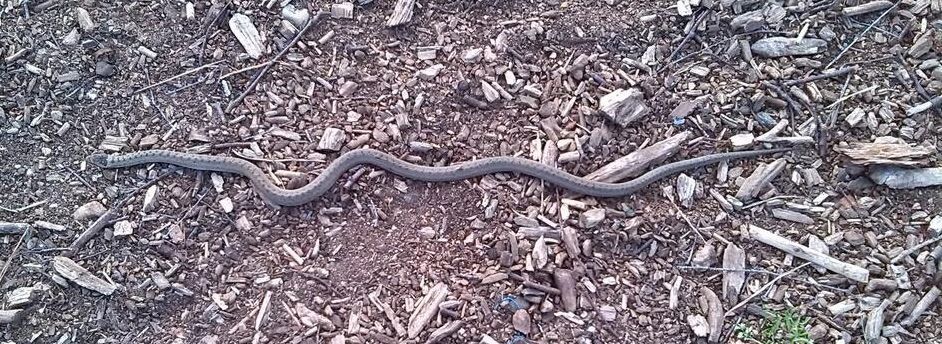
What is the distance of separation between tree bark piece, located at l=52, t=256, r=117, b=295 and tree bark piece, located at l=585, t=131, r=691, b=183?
364cm

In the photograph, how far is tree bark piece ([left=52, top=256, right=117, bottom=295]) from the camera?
5281 millimetres

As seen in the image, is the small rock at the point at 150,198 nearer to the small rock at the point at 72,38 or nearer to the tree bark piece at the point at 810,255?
the small rock at the point at 72,38

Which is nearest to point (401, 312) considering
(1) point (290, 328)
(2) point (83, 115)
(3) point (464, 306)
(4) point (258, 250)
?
(3) point (464, 306)

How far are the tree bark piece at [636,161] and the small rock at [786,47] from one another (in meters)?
1.08

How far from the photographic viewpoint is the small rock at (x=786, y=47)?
6066 millimetres

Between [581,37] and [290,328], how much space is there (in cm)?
329

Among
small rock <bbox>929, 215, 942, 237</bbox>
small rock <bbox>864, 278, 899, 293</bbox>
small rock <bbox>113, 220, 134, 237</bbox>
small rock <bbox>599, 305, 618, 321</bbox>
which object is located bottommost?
small rock <bbox>599, 305, 618, 321</bbox>

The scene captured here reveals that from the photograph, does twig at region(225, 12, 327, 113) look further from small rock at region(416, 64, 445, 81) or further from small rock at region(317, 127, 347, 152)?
small rock at region(416, 64, 445, 81)

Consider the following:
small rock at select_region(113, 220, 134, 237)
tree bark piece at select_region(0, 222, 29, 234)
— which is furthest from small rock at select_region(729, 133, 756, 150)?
tree bark piece at select_region(0, 222, 29, 234)

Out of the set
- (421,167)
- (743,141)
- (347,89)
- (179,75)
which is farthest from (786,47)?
(179,75)

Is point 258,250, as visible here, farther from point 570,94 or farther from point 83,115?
point 570,94

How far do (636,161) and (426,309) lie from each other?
2.00 meters

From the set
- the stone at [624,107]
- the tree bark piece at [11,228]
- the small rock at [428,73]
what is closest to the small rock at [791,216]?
the stone at [624,107]

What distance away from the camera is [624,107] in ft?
19.0
